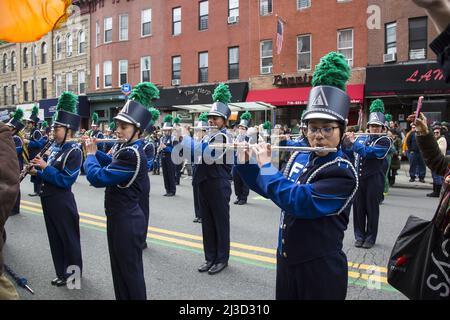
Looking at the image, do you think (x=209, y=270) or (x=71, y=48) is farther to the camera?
(x=71, y=48)

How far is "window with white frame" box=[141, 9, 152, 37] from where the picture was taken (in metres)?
27.1

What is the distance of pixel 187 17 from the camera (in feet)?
82.1

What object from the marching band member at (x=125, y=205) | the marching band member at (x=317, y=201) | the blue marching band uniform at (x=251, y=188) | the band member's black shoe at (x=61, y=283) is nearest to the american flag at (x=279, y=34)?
the blue marching band uniform at (x=251, y=188)

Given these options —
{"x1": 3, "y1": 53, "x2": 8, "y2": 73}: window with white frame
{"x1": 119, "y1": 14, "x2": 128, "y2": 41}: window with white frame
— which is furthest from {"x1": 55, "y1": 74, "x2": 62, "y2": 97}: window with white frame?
{"x1": 3, "y1": 53, "x2": 8, "y2": 73}: window with white frame

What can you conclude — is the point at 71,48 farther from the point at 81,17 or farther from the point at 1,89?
the point at 1,89

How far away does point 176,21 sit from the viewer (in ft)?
84.4

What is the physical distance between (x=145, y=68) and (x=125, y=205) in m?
24.9

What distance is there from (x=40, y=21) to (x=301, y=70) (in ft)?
61.7

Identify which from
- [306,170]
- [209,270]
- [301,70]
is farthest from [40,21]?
[301,70]

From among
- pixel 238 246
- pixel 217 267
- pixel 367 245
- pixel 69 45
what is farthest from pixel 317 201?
pixel 69 45

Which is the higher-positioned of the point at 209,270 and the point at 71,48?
the point at 71,48

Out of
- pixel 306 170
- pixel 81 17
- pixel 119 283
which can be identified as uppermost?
pixel 81 17

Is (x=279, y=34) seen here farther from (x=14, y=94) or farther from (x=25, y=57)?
(x=14, y=94)

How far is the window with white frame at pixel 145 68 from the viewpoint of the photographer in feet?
89.7
